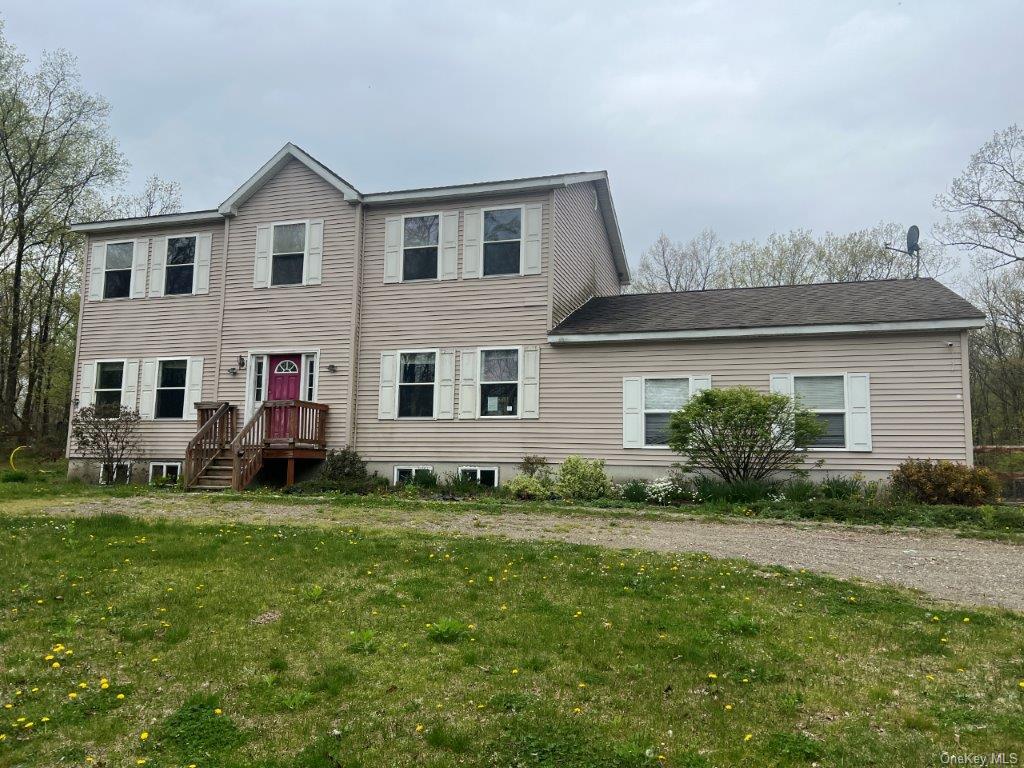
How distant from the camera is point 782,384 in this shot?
48.9 ft

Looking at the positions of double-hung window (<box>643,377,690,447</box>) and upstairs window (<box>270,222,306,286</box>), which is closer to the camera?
double-hung window (<box>643,377,690,447</box>)

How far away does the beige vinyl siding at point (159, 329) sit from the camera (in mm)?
18672

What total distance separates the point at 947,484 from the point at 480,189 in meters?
11.0

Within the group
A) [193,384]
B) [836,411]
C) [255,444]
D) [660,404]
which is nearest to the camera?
[836,411]

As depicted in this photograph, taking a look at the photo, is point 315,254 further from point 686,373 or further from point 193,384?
point 686,373

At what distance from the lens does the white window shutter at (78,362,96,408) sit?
19547 millimetres

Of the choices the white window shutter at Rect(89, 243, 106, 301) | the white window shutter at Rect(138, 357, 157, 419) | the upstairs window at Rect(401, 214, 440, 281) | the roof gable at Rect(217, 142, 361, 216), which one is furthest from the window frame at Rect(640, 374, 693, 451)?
the white window shutter at Rect(89, 243, 106, 301)

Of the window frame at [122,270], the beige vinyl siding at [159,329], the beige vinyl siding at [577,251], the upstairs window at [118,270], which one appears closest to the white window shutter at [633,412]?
the beige vinyl siding at [577,251]

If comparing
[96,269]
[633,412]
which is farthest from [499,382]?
[96,269]

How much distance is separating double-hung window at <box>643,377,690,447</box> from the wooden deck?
7281mm

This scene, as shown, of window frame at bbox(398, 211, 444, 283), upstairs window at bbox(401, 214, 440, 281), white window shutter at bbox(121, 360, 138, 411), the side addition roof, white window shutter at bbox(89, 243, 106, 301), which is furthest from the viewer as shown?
white window shutter at bbox(89, 243, 106, 301)

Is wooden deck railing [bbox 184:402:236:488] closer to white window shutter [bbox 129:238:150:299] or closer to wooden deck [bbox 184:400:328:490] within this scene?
wooden deck [bbox 184:400:328:490]

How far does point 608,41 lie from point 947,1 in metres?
8.08

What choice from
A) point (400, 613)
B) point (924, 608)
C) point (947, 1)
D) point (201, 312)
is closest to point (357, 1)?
point (201, 312)
